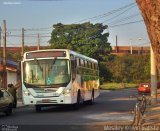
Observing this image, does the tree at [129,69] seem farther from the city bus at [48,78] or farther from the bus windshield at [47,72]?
the bus windshield at [47,72]

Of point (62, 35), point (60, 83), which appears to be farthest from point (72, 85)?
point (62, 35)

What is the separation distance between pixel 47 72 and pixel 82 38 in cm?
5174

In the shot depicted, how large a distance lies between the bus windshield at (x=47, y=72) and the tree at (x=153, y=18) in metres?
18.4

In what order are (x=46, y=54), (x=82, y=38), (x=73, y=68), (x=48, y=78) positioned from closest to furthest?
(x=48, y=78)
(x=46, y=54)
(x=73, y=68)
(x=82, y=38)

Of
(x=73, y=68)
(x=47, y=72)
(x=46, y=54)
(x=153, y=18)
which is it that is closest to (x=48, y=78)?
(x=47, y=72)

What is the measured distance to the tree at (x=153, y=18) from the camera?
6383 mm

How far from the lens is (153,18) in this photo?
639cm

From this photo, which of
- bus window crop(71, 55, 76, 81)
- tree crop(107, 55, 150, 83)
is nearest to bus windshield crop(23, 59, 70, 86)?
bus window crop(71, 55, 76, 81)

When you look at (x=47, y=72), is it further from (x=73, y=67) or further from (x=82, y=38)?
(x=82, y=38)

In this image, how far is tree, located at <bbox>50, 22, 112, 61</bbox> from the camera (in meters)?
75.4

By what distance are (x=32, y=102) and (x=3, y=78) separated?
18672 millimetres

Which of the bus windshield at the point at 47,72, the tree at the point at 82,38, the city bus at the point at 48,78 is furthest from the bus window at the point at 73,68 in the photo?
the tree at the point at 82,38

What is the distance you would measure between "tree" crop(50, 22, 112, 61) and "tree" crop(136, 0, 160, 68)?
6708cm

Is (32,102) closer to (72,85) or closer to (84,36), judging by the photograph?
(72,85)
